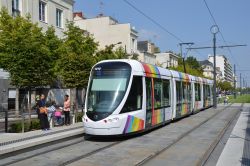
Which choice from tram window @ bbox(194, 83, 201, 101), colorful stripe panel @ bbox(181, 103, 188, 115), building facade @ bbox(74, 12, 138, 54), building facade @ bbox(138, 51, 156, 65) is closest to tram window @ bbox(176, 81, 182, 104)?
colorful stripe panel @ bbox(181, 103, 188, 115)

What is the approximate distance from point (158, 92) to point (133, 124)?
3.65 m

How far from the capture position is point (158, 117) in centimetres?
1853

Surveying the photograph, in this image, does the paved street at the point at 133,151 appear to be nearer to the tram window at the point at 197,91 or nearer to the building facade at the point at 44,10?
the tram window at the point at 197,91

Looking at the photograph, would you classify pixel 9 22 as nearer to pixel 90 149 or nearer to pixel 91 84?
pixel 91 84

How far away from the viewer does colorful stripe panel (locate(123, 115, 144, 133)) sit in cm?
1489

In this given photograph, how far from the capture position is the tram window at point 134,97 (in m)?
15.0

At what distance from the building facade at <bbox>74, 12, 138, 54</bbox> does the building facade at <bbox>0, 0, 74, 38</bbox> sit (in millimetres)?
23270

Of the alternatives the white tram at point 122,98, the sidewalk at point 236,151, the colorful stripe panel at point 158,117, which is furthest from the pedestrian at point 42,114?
the sidewalk at point 236,151

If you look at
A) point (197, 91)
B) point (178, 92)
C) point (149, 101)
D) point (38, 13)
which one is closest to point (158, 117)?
point (149, 101)

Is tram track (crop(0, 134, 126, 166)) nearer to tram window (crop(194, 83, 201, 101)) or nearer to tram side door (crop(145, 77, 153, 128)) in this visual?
tram side door (crop(145, 77, 153, 128))

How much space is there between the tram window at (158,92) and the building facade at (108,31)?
4772 cm

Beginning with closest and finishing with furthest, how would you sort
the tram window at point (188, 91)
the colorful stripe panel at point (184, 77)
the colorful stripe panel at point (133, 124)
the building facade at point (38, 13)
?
the colorful stripe panel at point (133, 124) → the colorful stripe panel at point (184, 77) → the tram window at point (188, 91) → the building facade at point (38, 13)

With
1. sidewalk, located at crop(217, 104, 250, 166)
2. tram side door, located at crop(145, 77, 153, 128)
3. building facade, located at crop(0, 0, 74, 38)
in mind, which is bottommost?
sidewalk, located at crop(217, 104, 250, 166)

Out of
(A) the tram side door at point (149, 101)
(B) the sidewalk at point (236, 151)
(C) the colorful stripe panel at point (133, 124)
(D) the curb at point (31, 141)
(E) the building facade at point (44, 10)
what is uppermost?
(E) the building facade at point (44, 10)
